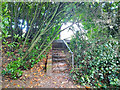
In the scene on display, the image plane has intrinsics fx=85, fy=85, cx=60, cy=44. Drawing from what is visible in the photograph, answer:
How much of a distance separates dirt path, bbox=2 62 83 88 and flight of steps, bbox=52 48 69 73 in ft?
0.59

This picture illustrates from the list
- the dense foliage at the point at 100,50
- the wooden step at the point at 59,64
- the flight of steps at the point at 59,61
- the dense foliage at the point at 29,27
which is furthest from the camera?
the wooden step at the point at 59,64

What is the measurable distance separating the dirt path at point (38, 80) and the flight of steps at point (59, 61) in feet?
0.59

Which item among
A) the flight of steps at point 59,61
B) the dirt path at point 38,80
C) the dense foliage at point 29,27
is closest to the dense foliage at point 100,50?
the dirt path at point 38,80

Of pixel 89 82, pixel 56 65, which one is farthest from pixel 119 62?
pixel 56 65

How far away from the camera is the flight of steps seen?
2.36m

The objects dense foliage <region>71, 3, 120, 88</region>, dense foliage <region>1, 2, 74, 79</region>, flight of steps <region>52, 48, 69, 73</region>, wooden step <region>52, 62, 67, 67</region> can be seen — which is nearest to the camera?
dense foliage <region>1, 2, 74, 79</region>

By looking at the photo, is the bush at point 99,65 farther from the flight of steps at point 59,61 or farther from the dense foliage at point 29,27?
the dense foliage at point 29,27

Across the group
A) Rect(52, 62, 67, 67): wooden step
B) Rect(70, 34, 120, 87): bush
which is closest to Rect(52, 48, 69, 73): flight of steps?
Rect(52, 62, 67, 67): wooden step

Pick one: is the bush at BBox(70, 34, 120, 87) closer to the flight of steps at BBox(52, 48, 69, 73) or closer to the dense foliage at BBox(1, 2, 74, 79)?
the flight of steps at BBox(52, 48, 69, 73)

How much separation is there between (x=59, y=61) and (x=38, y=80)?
3.41ft

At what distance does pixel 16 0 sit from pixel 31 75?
1476mm

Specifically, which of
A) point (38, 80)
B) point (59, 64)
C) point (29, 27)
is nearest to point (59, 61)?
point (59, 64)

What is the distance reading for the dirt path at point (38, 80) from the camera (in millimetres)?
1491

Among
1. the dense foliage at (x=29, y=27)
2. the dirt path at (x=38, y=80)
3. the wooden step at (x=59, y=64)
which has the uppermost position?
the dense foliage at (x=29, y=27)
